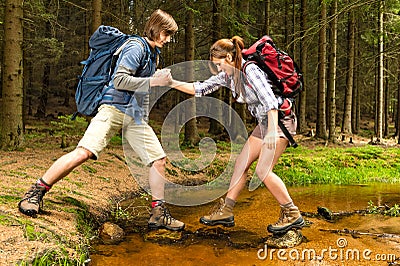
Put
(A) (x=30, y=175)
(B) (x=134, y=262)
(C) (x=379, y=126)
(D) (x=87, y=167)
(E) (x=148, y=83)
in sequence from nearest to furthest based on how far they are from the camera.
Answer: (B) (x=134, y=262), (E) (x=148, y=83), (A) (x=30, y=175), (D) (x=87, y=167), (C) (x=379, y=126)

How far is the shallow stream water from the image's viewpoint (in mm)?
3988

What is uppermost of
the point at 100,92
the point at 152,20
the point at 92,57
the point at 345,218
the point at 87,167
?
the point at 152,20

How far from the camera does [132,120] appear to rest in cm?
480

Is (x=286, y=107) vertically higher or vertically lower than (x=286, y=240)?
higher

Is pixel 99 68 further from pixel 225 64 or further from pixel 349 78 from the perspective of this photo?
pixel 349 78

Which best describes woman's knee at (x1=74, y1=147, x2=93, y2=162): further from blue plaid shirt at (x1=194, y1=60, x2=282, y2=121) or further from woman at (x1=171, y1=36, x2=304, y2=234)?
blue plaid shirt at (x1=194, y1=60, x2=282, y2=121)

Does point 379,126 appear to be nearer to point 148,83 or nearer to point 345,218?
point 345,218

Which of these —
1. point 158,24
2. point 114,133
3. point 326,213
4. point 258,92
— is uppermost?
point 158,24

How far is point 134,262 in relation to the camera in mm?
3920

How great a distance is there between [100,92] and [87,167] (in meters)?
3.17

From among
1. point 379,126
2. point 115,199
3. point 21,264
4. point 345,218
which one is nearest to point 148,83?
point 21,264

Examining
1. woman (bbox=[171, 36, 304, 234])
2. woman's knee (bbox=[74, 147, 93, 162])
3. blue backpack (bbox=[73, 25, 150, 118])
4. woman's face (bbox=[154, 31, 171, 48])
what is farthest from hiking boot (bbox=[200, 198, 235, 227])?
woman's face (bbox=[154, 31, 171, 48])

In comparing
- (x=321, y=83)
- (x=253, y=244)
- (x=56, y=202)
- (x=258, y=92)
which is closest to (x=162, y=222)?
(x=253, y=244)

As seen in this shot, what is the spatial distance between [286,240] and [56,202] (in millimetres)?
2916
